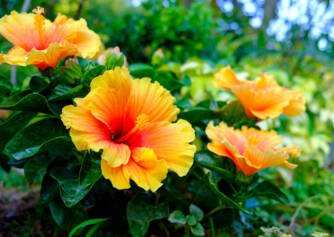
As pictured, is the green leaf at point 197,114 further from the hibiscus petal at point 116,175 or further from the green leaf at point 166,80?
the hibiscus petal at point 116,175

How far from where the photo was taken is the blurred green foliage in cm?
79

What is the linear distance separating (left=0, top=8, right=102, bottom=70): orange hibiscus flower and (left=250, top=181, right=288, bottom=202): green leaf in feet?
1.93

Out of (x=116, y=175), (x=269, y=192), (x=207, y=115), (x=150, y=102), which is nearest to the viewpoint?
(x=116, y=175)

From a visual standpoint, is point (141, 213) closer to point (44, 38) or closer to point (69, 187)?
point (69, 187)

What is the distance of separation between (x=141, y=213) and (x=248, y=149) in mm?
327

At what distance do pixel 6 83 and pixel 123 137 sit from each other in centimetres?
46

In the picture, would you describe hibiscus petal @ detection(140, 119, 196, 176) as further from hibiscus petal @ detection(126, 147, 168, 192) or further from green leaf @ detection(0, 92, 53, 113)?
green leaf @ detection(0, 92, 53, 113)

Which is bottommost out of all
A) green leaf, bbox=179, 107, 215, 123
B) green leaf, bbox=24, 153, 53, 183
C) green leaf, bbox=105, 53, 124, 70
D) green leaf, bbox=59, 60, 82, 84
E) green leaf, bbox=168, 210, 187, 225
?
green leaf, bbox=168, 210, 187, 225

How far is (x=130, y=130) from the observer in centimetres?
67

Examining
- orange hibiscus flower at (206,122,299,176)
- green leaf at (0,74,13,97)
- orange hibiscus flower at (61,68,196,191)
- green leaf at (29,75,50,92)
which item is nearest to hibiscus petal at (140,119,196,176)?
orange hibiscus flower at (61,68,196,191)

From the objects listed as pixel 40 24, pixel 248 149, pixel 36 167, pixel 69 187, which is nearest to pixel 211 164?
pixel 248 149

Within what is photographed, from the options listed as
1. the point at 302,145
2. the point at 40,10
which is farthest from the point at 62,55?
the point at 302,145

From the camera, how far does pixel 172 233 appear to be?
98 cm

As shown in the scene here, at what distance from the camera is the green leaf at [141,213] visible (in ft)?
2.37
